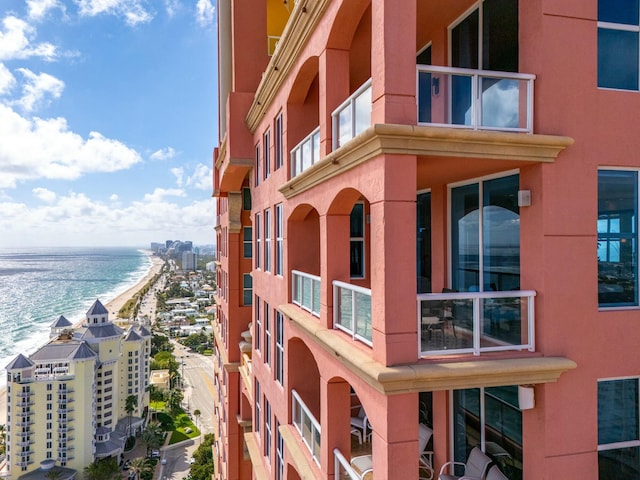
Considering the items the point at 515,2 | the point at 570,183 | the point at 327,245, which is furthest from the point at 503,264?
the point at 515,2

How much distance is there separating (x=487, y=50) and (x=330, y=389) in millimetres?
6256

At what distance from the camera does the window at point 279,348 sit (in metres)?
10.8

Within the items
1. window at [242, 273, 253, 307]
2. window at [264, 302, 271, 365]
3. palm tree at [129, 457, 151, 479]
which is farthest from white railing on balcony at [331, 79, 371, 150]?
palm tree at [129, 457, 151, 479]

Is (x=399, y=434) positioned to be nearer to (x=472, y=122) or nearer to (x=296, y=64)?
(x=472, y=122)

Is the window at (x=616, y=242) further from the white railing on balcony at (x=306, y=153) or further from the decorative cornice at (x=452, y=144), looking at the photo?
the white railing on balcony at (x=306, y=153)

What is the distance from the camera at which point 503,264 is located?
6191 mm

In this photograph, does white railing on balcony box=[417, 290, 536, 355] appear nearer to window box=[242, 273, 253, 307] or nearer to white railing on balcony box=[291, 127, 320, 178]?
white railing on balcony box=[291, 127, 320, 178]

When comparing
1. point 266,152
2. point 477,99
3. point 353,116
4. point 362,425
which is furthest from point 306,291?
point 266,152

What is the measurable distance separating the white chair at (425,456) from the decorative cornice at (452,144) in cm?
583

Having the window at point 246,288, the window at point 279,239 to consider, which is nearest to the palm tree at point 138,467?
the window at point 246,288

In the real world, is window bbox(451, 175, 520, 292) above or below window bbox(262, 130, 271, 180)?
below

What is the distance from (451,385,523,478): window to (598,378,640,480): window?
3.45 feet

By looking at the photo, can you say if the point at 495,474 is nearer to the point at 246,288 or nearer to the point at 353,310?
the point at 353,310

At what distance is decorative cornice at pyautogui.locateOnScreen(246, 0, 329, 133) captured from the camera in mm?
7319
